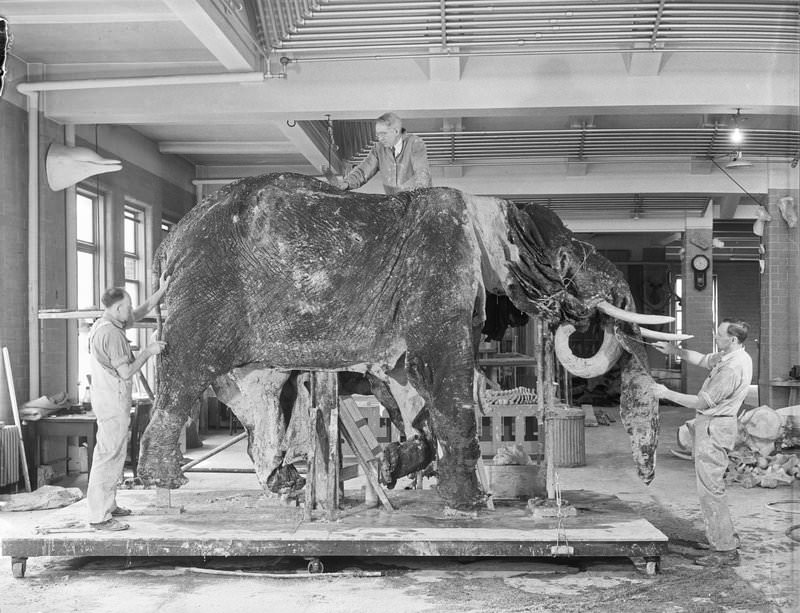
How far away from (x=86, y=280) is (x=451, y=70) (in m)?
5.67

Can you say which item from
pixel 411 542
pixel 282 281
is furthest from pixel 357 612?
pixel 282 281

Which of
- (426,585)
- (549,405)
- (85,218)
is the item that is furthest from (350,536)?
(85,218)

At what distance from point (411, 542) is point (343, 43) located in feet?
14.5

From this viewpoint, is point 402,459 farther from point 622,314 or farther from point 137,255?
point 137,255

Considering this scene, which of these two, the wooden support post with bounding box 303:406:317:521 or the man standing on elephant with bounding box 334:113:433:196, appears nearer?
the wooden support post with bounding box 303:406:317:521

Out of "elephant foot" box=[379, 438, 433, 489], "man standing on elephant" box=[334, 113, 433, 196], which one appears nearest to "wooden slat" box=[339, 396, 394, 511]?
"elephant foot" box=[379, 438, 433, 489]

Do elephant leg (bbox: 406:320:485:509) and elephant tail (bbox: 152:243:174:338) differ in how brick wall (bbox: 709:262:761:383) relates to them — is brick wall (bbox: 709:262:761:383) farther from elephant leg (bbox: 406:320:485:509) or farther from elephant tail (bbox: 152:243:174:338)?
elephant tail (bbox: 152:243:174:338)

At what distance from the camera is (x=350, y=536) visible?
5.63 metres

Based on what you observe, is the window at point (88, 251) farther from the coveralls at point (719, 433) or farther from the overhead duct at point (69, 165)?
the coveralls at point (719, 433)

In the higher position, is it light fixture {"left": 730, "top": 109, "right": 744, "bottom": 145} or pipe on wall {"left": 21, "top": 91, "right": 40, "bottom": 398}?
light fixture {"left": 730, "top": 109, "right": 744, "bottom": 145}

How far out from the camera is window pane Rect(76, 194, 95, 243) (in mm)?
11711

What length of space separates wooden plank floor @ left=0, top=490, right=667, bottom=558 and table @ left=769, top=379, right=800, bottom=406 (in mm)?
7408

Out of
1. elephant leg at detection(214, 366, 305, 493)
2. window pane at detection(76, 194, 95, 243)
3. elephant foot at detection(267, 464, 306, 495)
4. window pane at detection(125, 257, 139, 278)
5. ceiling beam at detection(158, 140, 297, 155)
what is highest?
ceiling beam at detection(158, 140, 297, 155)

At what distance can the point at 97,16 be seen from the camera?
8.59 meters
